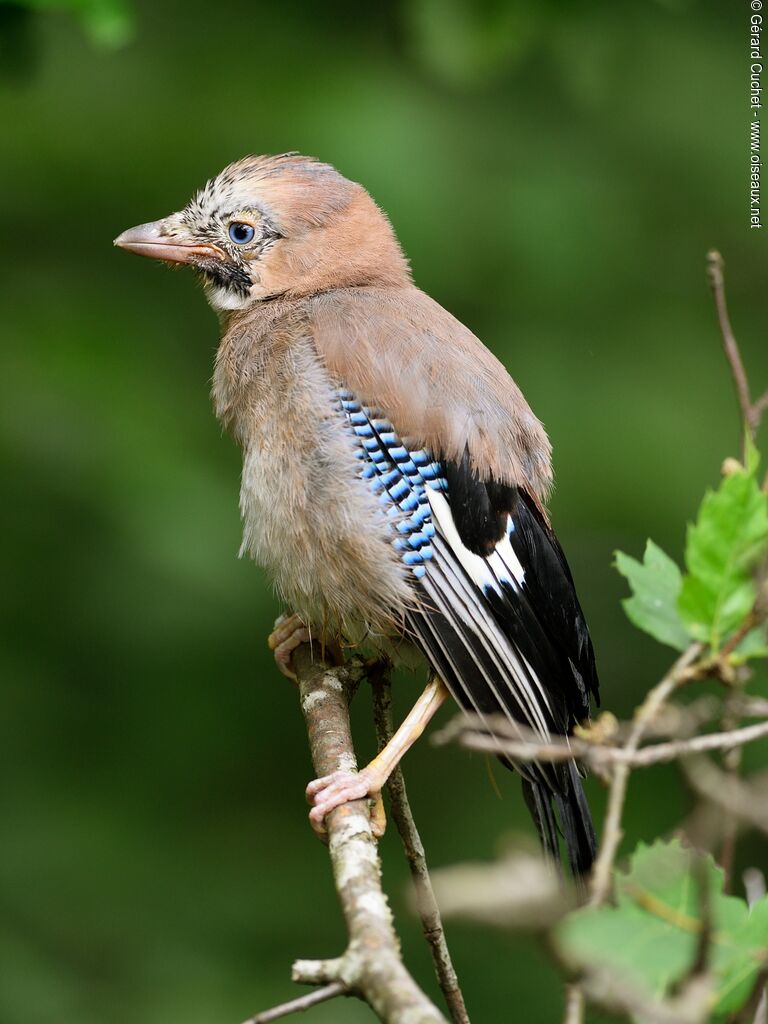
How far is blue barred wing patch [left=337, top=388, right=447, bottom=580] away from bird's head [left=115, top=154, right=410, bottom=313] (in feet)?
2.17

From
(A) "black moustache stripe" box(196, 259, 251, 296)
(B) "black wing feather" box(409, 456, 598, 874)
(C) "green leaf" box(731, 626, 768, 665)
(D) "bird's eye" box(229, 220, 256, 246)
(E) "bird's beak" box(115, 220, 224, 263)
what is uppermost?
(E) "bird's beak" box(115, 220, 224, 263)

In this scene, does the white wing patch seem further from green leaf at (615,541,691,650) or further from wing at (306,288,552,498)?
green leaf at (615,541,691,650)

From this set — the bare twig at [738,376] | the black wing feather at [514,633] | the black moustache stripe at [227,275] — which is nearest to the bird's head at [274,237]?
the black moustache stripe at [227,275]

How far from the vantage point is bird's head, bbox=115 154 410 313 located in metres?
3.89

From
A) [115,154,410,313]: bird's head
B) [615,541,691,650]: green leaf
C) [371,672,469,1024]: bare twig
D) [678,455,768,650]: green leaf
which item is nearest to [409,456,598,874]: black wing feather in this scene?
[371,672,469,1024]: bare twig

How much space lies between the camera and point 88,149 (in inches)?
203

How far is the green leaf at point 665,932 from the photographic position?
1.38 meters

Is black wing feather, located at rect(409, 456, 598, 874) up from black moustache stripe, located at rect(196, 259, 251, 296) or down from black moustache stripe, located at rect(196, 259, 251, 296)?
down

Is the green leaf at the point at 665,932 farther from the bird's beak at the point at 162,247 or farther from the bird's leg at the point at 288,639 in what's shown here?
the bird's beak at the point at 162,247

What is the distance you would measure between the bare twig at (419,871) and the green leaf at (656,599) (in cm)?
73

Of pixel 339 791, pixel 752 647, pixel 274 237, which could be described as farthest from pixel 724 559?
pixel 274 237

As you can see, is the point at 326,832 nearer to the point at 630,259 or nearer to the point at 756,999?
the point at 756,999

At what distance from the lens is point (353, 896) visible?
2.18 meters

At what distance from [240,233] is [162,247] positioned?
242 mm
